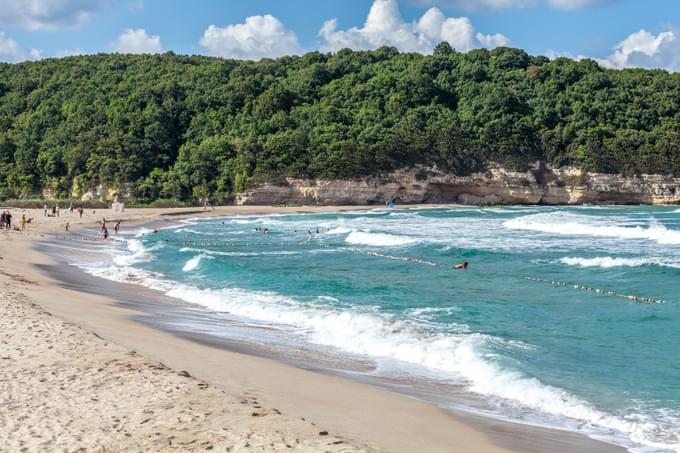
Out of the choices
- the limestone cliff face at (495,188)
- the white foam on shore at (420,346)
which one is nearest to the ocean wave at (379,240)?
the white foam on shore at (420,346)

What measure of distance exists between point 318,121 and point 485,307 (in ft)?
226

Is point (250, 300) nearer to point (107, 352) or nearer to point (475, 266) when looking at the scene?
point (107, 352)

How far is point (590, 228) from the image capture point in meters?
42.5

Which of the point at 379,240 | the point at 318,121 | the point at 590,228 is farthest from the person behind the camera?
the point at 318,121

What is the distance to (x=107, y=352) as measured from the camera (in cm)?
1070

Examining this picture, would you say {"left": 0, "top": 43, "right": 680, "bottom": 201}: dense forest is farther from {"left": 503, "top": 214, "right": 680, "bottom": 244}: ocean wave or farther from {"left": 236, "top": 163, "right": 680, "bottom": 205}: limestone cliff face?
{"left": 503, "top": 214, "right": 680, "bottom": 244}: ocean wave

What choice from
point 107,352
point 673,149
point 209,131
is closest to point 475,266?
Answer: point 107,352

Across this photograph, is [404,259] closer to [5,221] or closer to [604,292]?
[604,292]

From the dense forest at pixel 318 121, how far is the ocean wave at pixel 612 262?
4970 centimetres

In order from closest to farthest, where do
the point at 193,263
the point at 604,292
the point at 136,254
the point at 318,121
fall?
the point at 604,292 < the point at 193,263 < the point at 136,254 < the point at 318,121

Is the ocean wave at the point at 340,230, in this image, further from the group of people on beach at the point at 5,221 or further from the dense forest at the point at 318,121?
the dense forest at the point at 318,121

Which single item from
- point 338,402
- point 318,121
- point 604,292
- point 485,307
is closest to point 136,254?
point 485,307

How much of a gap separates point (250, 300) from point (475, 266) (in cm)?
1116

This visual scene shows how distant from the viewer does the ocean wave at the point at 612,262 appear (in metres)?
26.0
